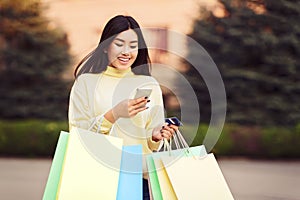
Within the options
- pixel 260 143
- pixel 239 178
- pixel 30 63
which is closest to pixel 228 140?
pixel 260 143

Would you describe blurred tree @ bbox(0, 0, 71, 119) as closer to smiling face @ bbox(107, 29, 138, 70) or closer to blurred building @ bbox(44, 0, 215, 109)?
blurred building @ bbox(44, 0, 215, 109)

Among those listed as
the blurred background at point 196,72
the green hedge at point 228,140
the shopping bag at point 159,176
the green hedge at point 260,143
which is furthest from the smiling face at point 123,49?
the green hedge at point 260,143

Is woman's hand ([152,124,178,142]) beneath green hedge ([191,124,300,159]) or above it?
beneath

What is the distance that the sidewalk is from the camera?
7.07 meters

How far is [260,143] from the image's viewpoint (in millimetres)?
11258

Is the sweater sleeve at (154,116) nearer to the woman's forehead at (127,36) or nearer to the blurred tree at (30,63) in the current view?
the woman's forehead at (127,36)

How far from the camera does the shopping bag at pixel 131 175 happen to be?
1734 mm

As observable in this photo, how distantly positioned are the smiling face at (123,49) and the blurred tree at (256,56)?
1013 centimetres

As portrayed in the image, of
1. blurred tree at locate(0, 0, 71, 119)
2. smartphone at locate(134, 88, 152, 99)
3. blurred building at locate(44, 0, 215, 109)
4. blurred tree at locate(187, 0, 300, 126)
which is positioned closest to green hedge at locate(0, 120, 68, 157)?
blurred tree at locate(0, 0, 71, 119)

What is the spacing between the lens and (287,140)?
1113cm

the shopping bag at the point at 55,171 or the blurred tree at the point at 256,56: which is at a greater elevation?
the blurred tree at the point at 256,56

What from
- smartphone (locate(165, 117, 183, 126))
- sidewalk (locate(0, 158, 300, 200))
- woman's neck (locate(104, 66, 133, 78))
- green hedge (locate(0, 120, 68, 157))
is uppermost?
green hedge (locate(0, 120, 68, 157))

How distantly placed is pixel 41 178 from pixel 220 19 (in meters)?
6.12

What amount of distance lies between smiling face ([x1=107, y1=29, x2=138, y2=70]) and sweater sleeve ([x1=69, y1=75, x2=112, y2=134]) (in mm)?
110
